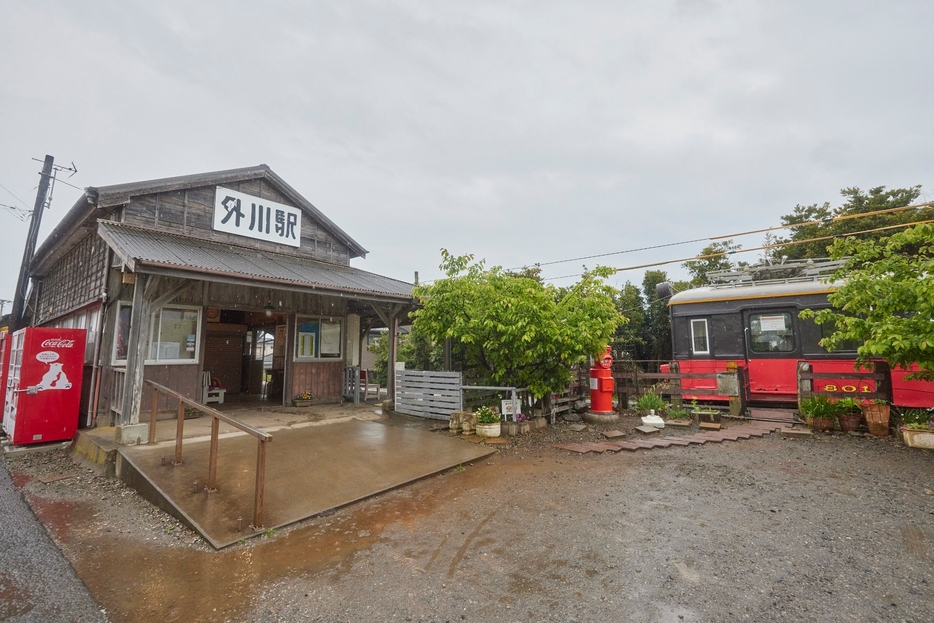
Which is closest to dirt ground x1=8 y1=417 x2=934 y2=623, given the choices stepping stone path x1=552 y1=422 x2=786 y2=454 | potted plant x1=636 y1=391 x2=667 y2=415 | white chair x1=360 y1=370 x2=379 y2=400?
stepping stone path x1=552 y1=422 x2=786 y2=454

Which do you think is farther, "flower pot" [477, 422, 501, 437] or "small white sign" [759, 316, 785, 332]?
"small white sign" [759, 316, 785, 332]

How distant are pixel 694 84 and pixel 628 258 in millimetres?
9286

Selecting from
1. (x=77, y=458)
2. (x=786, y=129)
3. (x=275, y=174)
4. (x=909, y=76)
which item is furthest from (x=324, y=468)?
(x=909, y=76)

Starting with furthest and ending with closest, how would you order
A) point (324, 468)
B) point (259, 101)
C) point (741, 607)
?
1. point (259, 101)
2. point (324, 468)
3. point (741, 607)

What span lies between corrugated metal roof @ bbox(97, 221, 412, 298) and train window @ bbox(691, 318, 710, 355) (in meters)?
7.02

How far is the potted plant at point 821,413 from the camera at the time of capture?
7051 mm

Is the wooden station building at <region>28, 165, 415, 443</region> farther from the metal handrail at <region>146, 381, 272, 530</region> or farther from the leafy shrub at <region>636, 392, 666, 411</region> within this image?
the leafy shrub at <region>636, 392, 666, 411</region>

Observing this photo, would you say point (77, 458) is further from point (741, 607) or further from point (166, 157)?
point (166, 157)

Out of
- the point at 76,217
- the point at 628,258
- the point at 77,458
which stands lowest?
the point at 77,458

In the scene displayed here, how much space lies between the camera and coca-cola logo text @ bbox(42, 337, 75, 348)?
697 centimetres

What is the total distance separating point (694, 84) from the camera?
11.3 meters

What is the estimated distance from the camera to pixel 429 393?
8367 millimetres

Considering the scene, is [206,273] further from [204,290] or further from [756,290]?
[756,290]

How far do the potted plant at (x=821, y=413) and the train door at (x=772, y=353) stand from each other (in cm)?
115
